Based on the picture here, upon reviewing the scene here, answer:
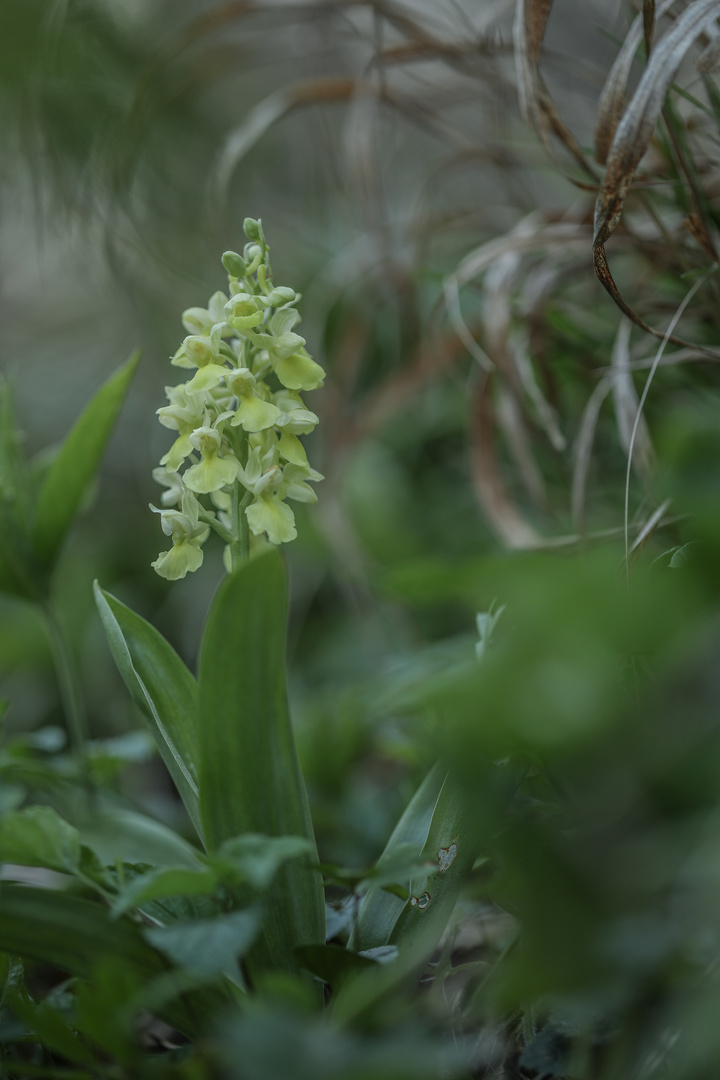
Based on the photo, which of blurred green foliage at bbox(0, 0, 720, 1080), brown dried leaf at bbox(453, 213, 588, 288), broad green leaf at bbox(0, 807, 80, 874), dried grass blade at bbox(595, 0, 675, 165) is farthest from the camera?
brown dried leaf at bbox(453, 213, 588, 288)

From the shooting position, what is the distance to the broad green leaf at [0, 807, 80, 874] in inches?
18.5

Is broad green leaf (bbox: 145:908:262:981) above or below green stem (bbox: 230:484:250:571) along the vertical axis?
below

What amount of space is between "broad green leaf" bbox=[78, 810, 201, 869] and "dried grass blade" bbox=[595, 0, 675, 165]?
82 cm

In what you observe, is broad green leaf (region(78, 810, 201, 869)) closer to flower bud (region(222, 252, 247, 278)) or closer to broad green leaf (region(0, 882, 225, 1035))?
broad green leaf (region(0, 882, 225, 1035))

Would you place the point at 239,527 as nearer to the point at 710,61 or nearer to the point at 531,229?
the point at 710,61

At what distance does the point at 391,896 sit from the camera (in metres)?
0.61

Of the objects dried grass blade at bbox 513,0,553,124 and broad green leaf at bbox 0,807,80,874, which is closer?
broad green leaf at bbox 0,807,80,874

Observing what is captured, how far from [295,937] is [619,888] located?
0.27 meters

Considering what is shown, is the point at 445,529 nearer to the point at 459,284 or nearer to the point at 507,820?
the point at 459,284

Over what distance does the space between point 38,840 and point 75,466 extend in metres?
0.49

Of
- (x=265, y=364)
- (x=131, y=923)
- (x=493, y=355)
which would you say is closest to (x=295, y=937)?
(x=131, y=923)

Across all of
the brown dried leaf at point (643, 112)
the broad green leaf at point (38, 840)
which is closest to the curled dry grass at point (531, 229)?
the brown dried leaf at point (643, 112)

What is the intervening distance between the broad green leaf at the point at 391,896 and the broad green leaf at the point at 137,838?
0.77ft

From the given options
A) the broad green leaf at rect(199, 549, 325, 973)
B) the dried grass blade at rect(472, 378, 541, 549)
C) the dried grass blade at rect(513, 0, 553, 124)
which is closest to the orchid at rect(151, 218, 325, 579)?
the broad green leaf at rect(199, 549, 325, 973)
